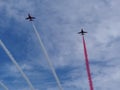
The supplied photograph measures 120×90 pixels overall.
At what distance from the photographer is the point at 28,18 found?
5871 inches

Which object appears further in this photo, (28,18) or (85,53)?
(85,53)

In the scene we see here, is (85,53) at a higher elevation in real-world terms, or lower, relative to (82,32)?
lower

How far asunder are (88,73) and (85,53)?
10000mm

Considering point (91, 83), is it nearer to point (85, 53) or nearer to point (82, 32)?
point (85, 53)

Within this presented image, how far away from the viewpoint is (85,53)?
160250 mm

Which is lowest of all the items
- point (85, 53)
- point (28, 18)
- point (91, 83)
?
point (91, 83)

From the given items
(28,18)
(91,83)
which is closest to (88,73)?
(91,83)

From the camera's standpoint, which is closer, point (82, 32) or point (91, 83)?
point (91, 83)

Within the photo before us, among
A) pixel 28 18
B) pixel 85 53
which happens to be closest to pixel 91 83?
pixel 85 53

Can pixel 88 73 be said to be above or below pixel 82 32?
below

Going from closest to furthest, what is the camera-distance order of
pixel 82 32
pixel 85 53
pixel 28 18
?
1. pixel 28 18
2. pixel 85 53
3. pixel 82 32

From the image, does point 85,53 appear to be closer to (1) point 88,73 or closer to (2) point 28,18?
(1) point 88,73

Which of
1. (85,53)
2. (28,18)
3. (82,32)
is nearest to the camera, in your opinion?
(28,18)

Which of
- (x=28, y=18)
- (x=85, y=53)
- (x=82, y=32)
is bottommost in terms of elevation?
(x=85, y=53)
